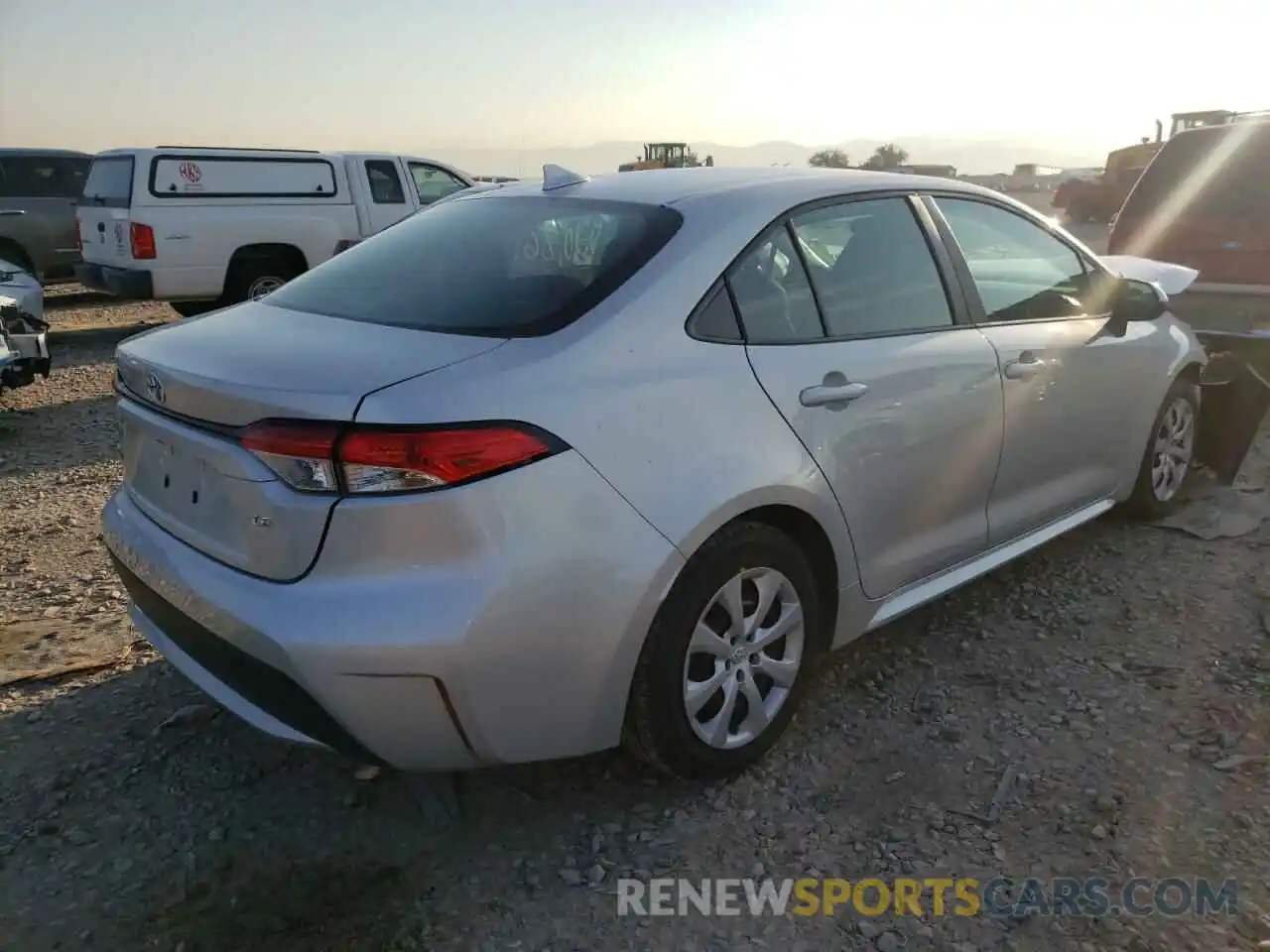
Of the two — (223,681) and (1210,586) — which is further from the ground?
(223,681)

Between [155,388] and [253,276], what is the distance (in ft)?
28.2

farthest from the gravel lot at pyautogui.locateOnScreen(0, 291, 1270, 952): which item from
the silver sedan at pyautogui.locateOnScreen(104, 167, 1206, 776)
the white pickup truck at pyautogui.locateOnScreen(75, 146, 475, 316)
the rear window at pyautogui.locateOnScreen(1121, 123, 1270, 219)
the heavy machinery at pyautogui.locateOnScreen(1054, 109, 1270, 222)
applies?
the heavy machinery at pyautogui.locateOnScreen(1054, 109, 1270, 222)

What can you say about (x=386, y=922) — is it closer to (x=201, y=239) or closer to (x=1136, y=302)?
(x=1136, y=302)

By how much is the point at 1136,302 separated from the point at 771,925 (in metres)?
2.79

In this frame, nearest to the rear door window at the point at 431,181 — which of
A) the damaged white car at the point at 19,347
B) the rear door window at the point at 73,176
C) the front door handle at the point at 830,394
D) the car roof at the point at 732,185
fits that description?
the rear door window at the point at 73,176

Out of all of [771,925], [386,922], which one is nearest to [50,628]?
[386,922]

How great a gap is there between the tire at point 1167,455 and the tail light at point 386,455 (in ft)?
10.7

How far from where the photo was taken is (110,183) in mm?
10102

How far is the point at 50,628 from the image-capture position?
3697mm

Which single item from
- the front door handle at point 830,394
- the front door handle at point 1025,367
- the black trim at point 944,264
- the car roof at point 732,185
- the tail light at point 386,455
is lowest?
the front door handle at point 1025,367

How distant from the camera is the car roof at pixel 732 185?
113 inches

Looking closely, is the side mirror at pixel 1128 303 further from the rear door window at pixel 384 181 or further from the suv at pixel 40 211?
the suv at pixel 40 211

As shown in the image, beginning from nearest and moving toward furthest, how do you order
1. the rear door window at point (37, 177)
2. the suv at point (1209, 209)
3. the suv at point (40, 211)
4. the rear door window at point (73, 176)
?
1. the suv at point (1209, 209)
2. the suv at point (40, 211)
3. the rear door window at point (37, 177)
4. the rear door window at point (73, 176)

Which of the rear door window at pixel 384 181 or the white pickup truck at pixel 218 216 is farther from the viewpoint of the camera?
the rear door window at pixel 384 181
